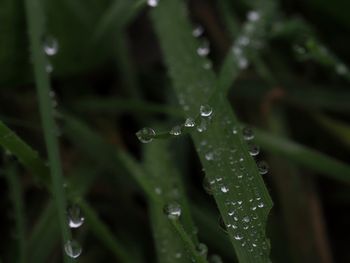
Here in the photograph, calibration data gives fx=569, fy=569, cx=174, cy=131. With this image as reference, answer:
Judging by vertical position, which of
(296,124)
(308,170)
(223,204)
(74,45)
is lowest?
(223,204)

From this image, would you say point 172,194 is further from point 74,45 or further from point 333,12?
point 333,12

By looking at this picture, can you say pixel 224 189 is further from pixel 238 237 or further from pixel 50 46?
pixel 50 46

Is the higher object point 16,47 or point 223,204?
point 16,47

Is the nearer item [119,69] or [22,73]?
[22,73]

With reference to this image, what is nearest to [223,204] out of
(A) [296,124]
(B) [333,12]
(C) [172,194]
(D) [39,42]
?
(C) [172,194]

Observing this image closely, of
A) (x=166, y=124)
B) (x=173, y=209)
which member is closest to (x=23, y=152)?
(x=173, y=209)
